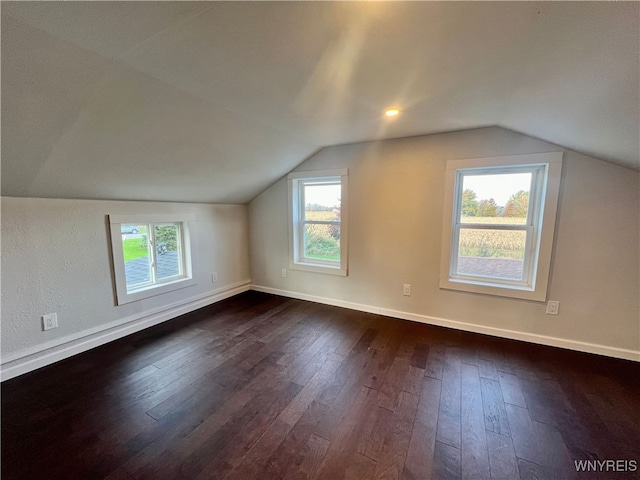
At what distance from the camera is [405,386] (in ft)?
6.23

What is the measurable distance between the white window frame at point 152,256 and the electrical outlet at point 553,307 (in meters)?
3.94

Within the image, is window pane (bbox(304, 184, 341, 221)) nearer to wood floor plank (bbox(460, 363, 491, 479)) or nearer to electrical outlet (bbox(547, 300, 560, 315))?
wood floor plank (bbox(460, 363, 491, 479))

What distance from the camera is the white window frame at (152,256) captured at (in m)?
2.56

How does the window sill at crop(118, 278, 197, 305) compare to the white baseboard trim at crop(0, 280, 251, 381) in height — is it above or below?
above

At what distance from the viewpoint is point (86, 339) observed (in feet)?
7.79

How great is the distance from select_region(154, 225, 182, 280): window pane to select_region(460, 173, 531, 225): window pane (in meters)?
3.43

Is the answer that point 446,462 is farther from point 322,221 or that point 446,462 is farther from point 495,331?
point 322,221

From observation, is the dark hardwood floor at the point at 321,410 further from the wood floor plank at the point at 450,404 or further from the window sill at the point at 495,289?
the window sill at the point at 495,289

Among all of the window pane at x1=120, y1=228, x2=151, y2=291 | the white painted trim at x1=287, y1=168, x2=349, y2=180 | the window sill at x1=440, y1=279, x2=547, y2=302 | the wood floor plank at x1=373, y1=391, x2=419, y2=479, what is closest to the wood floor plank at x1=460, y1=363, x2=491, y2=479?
the wood floor plank at x1=373, y1=391, x2=419, y2=479

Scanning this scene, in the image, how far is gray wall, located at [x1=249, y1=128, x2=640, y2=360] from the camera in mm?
2180

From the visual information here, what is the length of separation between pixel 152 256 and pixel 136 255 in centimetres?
17

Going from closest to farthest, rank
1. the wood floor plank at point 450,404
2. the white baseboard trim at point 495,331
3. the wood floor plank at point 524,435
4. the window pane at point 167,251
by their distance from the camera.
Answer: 1. the wood floor plank at point 524,435
2. the wood floor plank at point 450,404
3. the white baseboard trim at point 495,331
4. the window pane at point 167,251

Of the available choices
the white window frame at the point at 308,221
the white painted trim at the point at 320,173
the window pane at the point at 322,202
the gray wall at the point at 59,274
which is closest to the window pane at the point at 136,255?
the gray wall at the point at 59,274

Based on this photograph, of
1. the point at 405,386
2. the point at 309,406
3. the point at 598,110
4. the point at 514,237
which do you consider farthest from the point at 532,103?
the point at 309,406
